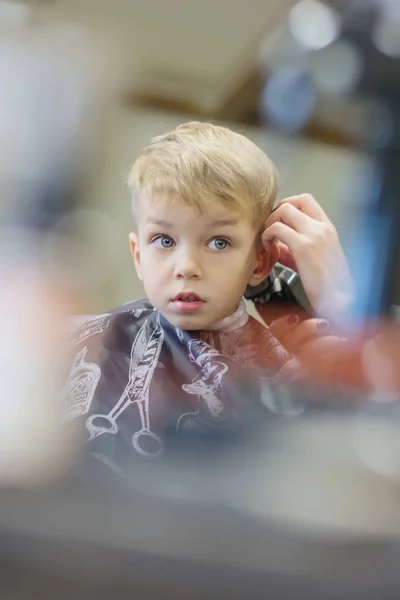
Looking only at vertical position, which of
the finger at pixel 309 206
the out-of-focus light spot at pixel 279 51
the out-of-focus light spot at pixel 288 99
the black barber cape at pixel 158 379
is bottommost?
the black barber cape at pixel 158 379

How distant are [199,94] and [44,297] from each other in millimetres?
208

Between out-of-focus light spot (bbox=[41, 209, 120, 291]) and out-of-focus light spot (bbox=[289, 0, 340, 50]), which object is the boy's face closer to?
out-of-focus light spot (bbox=[41, 209, 120, 291])

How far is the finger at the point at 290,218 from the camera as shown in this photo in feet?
1.83

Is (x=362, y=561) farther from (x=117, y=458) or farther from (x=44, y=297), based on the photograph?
(x=44, y=297)

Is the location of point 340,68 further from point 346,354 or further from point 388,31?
point 346,354

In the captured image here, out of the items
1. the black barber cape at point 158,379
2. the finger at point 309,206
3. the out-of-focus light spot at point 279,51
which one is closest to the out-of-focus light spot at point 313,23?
the out-of-focus light spot at point 279,51

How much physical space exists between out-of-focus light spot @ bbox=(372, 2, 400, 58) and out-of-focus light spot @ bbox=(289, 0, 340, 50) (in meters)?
0.03

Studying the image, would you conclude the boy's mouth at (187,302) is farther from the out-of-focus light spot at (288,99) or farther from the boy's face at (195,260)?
the out-of-focus light spot at (288,99)

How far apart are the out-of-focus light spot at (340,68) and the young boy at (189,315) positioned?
0.09 meters

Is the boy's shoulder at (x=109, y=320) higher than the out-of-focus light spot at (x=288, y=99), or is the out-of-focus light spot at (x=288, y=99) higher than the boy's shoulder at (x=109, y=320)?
the out-of-focus light spot at (x=288, y=99)

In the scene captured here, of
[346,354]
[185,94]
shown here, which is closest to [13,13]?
[185,94]

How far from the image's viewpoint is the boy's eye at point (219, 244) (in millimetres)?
542

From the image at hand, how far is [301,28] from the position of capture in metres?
0.58

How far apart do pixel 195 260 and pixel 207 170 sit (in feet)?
0.22
